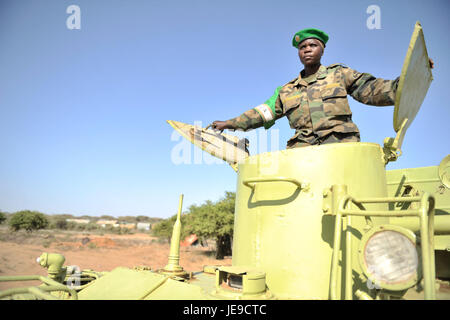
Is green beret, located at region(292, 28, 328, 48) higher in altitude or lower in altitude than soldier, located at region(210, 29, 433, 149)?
higher

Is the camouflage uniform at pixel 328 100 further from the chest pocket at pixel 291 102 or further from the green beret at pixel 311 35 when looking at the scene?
the green beret at pixel 311 35

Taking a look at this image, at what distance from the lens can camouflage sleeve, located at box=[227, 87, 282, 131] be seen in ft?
10.2

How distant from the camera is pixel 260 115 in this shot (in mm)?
3107

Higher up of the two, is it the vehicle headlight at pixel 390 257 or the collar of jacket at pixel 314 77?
the collar of jacket at pixel 314 77

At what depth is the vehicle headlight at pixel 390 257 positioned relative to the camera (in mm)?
1470

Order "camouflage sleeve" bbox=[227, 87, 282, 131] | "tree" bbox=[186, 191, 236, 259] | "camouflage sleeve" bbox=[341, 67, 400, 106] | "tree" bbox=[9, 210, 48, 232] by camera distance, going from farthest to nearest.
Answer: "tree" bbox=[9, 210, 48, 232] → "tree" bbox=[186, 191, 236, 259] → "camouflage sleeve" bbox=[227, 87, 282, 131] → "camouflage sleeve" bbox=[341, 67, 400, 106]

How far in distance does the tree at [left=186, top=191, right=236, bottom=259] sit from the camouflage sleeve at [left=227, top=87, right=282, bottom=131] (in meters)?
19.8

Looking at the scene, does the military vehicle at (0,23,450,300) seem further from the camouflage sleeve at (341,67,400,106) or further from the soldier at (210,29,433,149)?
the soldier at (210,29,433,149)

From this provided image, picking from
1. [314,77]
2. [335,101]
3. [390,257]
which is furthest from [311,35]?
[390,257]

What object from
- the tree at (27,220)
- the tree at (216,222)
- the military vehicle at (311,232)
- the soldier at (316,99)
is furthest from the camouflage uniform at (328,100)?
the tree at (27,220)

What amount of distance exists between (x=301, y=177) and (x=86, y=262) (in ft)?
57.3

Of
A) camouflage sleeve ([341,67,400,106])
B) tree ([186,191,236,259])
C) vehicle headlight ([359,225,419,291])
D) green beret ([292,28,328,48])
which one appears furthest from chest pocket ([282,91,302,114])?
tree ([186,191,236,259])
